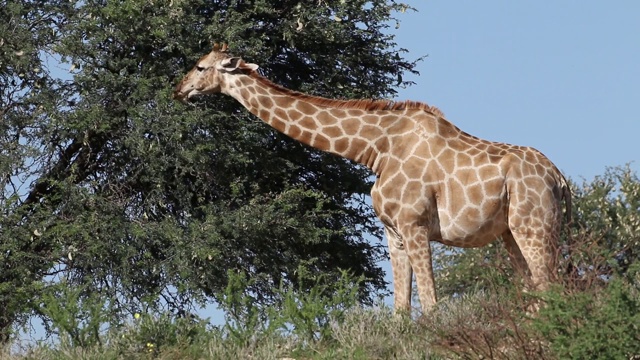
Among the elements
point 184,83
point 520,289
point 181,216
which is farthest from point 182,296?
point 520,289

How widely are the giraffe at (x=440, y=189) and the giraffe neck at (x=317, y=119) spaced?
0.06 feet

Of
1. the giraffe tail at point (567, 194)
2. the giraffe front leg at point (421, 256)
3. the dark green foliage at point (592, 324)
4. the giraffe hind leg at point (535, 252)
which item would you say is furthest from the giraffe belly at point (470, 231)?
the dark green foliage at point (592, 324)

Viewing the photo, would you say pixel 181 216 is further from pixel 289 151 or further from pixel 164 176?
pixel 289 151

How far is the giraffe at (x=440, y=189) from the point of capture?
1431cm

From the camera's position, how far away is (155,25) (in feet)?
76.8

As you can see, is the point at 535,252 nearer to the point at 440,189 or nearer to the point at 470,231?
the point at 470,231

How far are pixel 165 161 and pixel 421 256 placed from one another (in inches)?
377

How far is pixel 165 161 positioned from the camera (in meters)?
22.8

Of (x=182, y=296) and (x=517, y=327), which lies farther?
(x=182, y=296)

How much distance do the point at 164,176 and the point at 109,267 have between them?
2.02 meters

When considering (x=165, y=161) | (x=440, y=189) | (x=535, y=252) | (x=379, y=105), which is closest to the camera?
(x=535, y=252)

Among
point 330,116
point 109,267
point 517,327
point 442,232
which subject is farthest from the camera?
point 109,267

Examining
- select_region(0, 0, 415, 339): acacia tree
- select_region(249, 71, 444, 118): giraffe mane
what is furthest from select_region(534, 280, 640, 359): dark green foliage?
select_region(0, 0, 415, 339): acacia tree

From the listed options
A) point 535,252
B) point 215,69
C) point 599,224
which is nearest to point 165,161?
point 215,69
